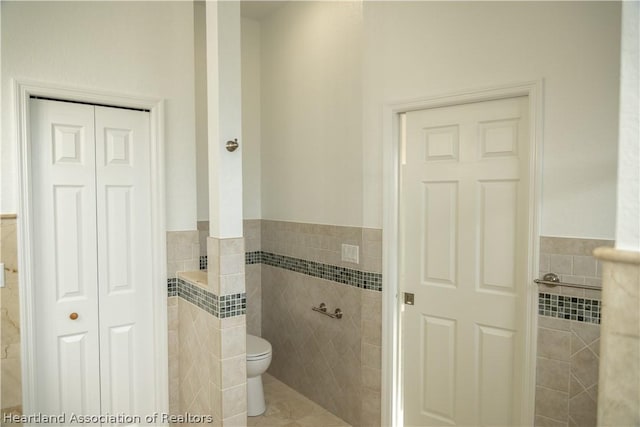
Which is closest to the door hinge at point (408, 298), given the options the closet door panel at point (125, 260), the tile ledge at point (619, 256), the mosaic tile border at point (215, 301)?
the mosaic tile border at point (215, 301)

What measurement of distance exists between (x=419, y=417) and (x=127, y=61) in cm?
281

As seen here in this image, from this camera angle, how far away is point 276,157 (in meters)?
3.72

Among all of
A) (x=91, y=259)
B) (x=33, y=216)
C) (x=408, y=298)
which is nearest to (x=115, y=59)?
(x=33, y=216)

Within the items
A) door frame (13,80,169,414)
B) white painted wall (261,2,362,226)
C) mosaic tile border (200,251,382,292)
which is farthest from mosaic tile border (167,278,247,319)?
white painted wall (261,2,362,226)

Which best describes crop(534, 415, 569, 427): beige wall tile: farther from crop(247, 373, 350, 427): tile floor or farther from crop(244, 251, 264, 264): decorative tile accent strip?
crop(244, 251, 264, 264): decorative tile accent strip

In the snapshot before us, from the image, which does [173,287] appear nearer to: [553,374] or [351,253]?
[351,253]

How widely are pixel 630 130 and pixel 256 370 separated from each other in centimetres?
256

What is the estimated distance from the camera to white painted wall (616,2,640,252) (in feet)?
4.29

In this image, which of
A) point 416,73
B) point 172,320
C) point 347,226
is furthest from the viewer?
point 347,226

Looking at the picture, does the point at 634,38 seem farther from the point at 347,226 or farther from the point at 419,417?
the point at 419,417

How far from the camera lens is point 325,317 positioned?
10.7 feet

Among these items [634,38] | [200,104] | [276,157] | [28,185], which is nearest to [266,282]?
[276,157]

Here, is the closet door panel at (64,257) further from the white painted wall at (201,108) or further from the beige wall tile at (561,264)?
the beige wall tile at (561,264)

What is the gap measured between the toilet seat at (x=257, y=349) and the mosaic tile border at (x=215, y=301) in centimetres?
63
